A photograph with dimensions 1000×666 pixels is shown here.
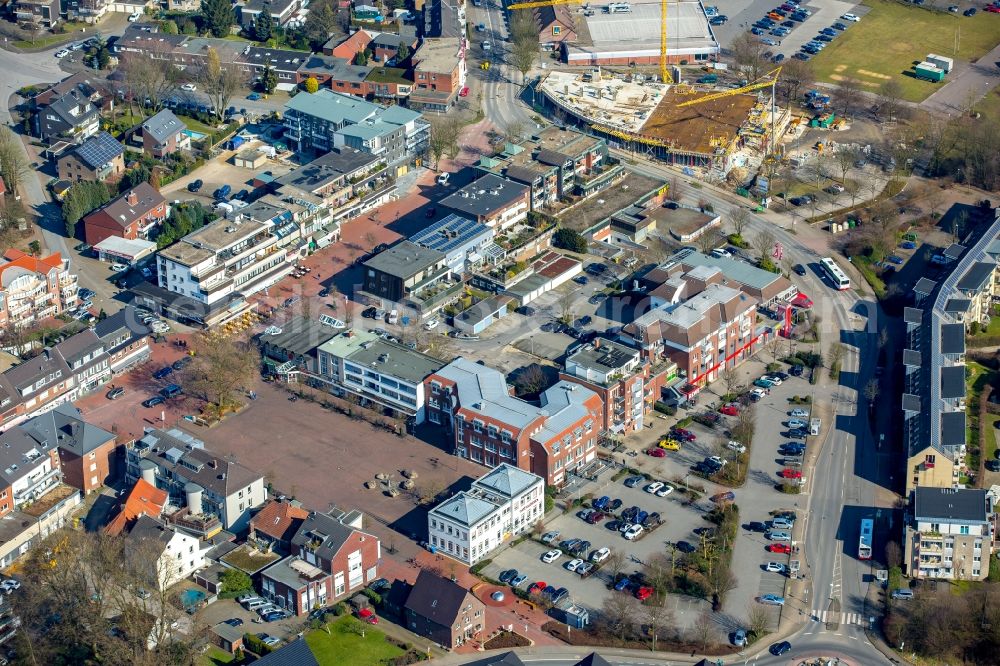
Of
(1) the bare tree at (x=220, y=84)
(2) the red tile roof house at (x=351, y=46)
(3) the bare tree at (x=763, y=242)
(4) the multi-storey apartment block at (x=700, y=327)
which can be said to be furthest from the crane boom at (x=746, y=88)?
(1) the bare tree at (x=220, y=84)

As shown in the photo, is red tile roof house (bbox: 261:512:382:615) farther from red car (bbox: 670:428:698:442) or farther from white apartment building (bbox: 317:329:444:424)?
red car (bbox: 670:428:698:442)

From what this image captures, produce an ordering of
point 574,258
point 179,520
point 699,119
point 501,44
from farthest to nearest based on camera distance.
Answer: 1. point 501,44
2. point 699,119
3. point 574,258
4. point 179,520

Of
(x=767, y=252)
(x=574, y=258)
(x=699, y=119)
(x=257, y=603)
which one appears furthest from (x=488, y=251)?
(x=257, y=603)

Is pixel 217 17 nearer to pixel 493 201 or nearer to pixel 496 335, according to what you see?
pixel 493 201

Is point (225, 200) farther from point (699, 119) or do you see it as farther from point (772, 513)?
point (772, 513)

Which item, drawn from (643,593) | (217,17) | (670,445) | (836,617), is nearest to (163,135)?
(217,17)

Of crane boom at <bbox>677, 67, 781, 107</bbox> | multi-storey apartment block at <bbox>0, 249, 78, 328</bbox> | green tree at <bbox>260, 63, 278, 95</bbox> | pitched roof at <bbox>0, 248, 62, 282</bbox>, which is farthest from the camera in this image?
green tree at <bbox>260, 63, 278, 95</bbox>

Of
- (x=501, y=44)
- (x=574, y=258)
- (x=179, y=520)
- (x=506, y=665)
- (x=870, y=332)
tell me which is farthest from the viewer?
(x=501, y=44)

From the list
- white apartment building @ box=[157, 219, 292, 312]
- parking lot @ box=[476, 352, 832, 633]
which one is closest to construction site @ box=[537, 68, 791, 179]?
parking lot @ box=[476, 352, 832, 633]

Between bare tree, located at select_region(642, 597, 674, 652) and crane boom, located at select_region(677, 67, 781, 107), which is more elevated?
crane boom, located at select_region(677, 67, 781, 107)
